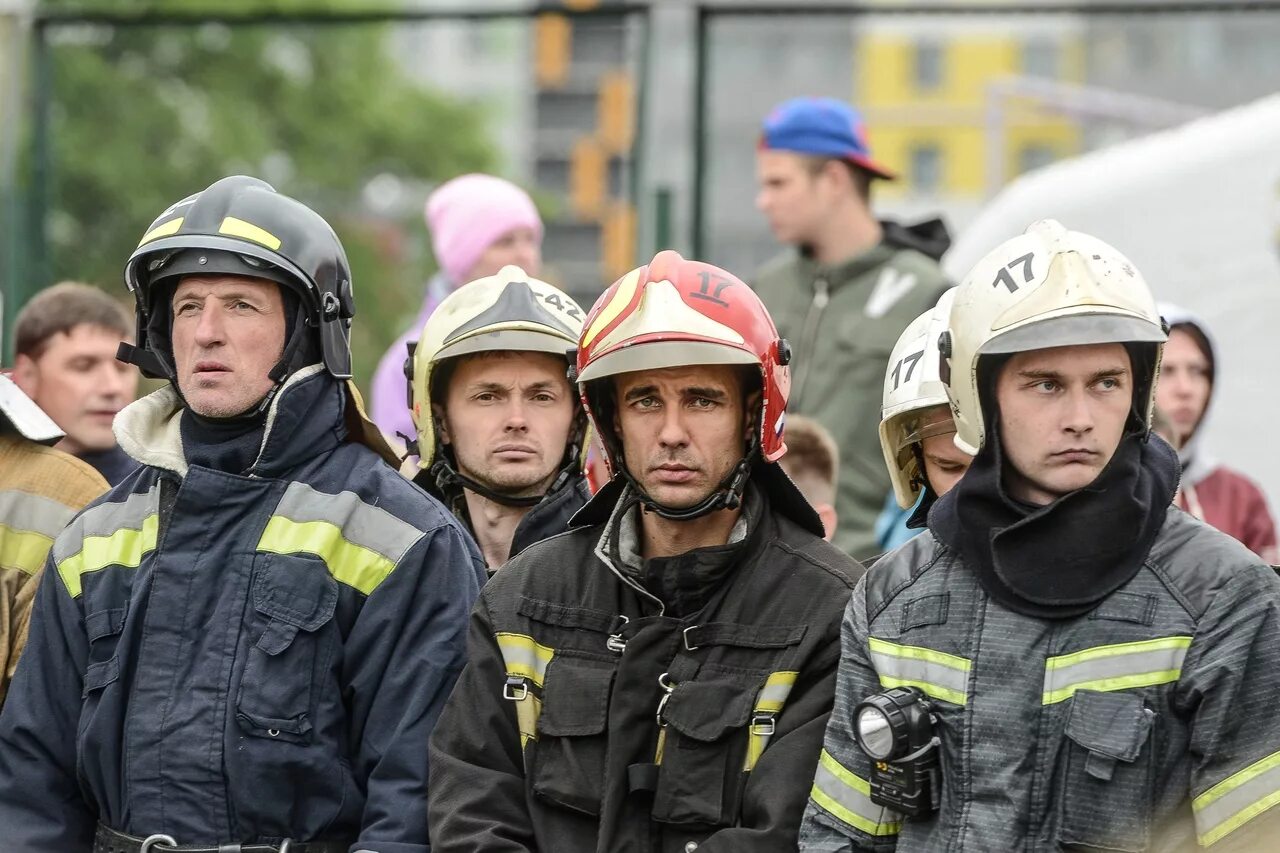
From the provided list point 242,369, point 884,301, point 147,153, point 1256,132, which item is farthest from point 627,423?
A: point 147,153

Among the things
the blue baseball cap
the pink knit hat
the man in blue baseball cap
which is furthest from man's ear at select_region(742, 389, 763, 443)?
the blue baseball cap

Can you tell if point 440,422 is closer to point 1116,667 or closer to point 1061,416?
point 1061,416

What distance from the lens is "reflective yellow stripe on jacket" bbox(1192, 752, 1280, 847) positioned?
3.28 metres

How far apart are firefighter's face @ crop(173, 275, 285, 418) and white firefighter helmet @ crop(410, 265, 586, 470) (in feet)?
2.68

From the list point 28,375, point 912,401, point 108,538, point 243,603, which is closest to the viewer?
point 243,603

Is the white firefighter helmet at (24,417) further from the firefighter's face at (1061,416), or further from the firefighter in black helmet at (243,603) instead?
the firefighter's face at (1061,416)

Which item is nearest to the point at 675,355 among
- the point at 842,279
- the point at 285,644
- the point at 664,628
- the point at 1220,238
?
the point at 664,628

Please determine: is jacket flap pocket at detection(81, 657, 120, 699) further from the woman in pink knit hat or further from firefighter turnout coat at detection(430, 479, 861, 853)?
the woman in pink knit hat

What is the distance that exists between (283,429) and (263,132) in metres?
31.3

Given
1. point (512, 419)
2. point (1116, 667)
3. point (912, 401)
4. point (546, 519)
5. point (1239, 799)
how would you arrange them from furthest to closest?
point (512, 419), point (546, 519), point (912, 401), point (1116, 667), point (1239, 799)

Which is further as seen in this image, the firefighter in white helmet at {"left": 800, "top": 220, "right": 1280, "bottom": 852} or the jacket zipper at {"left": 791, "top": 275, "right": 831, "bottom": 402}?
the jacket zipper at {"left": 791, "top": 275, "right": 831, "bottom": 402}

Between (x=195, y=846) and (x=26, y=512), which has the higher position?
(x=26, y=512)

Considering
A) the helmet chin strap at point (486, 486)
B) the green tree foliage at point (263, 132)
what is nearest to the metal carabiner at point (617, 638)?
the helmet chin strap at point (486, 486)

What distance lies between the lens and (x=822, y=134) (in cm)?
738
